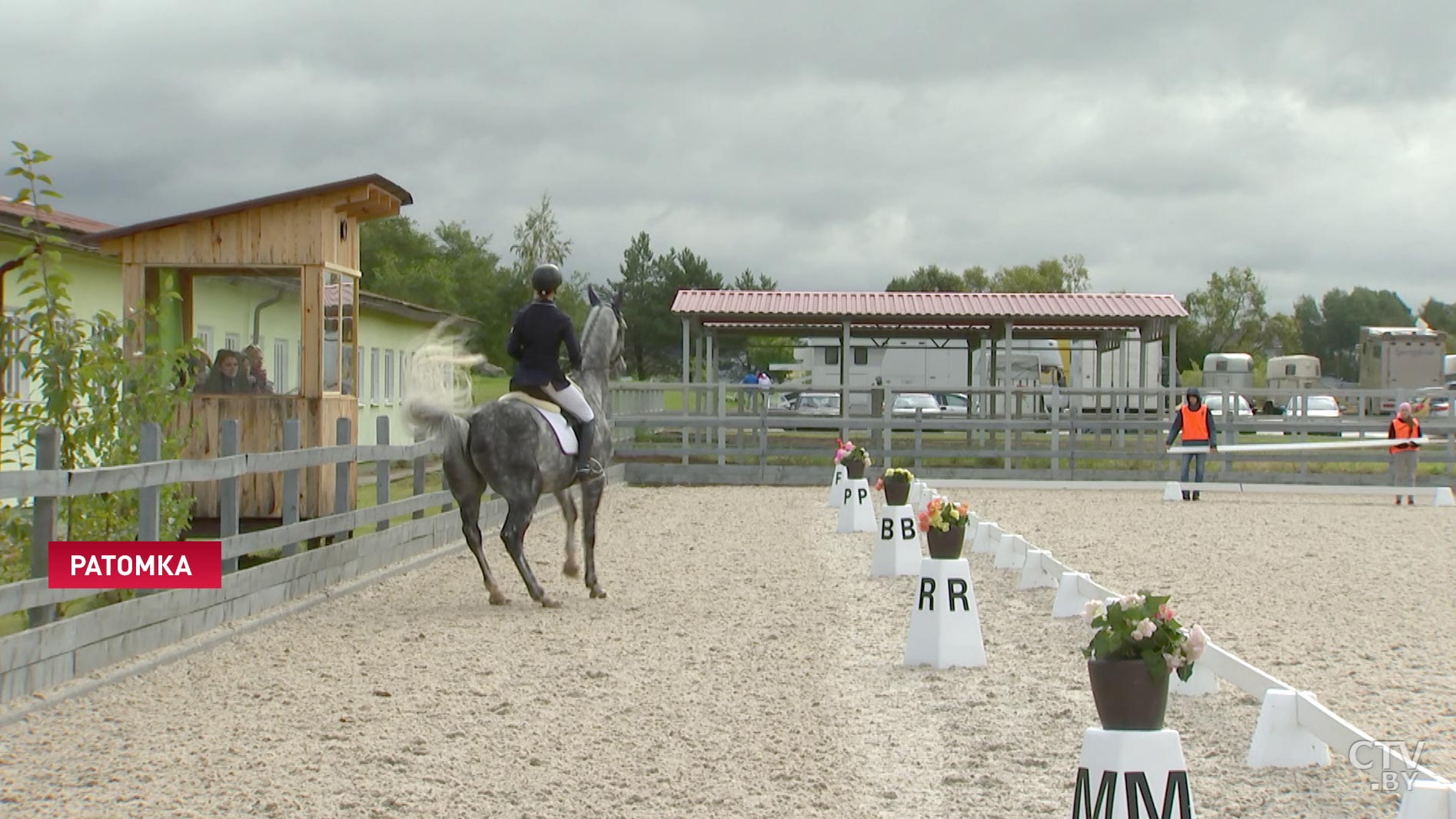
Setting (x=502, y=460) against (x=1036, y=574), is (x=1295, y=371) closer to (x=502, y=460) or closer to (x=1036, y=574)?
(x=1036, y=574)

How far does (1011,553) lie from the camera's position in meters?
12.0

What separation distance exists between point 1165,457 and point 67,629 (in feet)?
65.7

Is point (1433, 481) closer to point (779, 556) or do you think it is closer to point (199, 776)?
point (779, 556)

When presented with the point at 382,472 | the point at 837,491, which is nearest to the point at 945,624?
the point at 382,472

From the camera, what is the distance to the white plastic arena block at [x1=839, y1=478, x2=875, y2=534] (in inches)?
607

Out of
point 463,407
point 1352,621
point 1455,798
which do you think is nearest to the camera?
point 1455,798

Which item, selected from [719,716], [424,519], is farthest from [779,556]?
[719,716]

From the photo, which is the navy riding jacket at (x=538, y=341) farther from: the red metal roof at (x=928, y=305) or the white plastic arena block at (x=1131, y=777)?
the red metal roof at (x=928, y=305)

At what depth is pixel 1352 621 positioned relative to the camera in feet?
30.5

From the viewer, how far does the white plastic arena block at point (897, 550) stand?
37.3 ft

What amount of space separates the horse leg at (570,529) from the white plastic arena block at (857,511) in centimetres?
504

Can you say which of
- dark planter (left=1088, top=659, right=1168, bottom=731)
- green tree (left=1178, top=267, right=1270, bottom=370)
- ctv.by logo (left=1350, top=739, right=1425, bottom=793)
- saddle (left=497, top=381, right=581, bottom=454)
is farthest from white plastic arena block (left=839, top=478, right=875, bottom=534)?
green tree (left=1178, top=267, right=1270, bottom=370)

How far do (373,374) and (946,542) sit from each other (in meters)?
23.1

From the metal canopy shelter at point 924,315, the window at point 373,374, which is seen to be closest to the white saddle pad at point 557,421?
the metal canopy shelter at point 924,315
